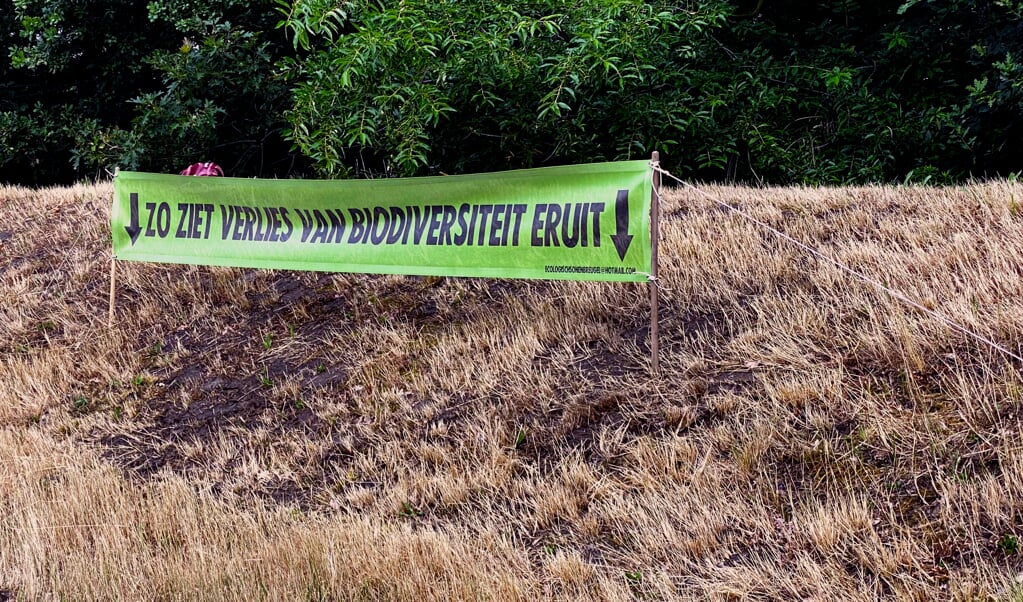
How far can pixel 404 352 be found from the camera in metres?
6.96

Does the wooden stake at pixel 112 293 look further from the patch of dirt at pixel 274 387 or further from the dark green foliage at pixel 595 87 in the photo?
the dark green foliage at pixel 595 87

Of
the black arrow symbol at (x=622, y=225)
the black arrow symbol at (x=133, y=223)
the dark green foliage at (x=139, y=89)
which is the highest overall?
the dark green foliage at (x=139, y=89)

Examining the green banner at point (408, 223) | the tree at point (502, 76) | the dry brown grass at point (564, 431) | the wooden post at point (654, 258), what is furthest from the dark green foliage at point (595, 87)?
the wooden post at point (654, 258)

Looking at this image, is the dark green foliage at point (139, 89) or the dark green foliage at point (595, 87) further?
the dark green foliage at point (139, 89)

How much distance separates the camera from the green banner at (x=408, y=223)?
5965mm

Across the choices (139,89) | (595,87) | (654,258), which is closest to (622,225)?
(654,258)

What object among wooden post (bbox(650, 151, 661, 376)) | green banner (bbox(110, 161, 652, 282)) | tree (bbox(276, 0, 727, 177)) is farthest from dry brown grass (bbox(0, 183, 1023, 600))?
tree (bbox(276, 0, 727, 177))

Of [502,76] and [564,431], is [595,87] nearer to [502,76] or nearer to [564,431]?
[502,76]

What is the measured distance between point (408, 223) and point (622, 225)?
1633 millimetres

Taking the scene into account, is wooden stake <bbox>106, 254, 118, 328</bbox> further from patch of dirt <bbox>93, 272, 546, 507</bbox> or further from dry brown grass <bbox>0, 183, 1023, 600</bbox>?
patch of dirt <bbox>93, 272, 546, 507</bbox>

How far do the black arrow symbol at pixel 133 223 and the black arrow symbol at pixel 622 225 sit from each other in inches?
161

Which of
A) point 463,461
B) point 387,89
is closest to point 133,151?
point 387,89

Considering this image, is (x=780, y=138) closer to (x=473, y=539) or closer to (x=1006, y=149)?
(x=1006, y=149)

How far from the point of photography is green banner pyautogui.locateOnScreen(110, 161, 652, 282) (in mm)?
5965
